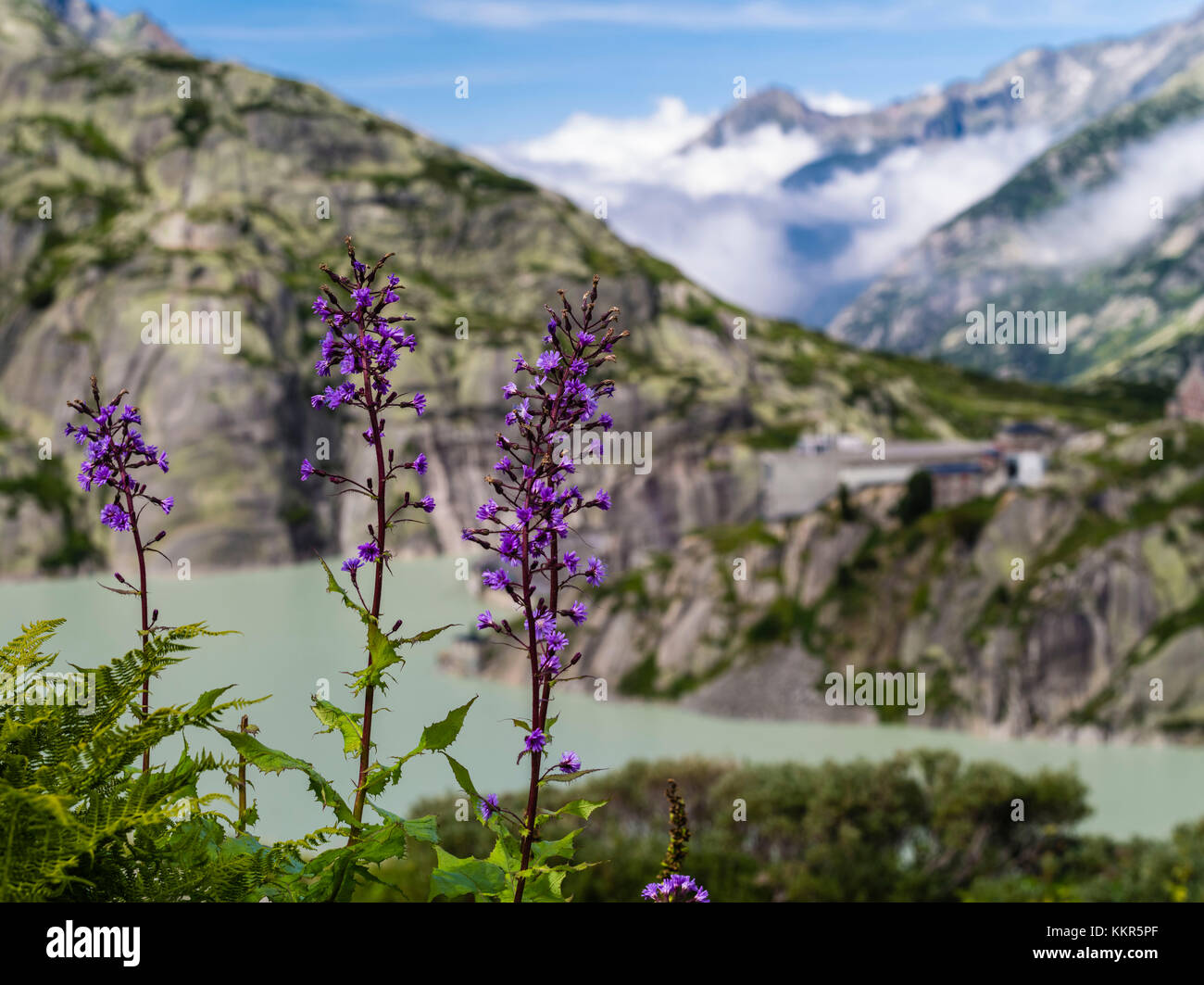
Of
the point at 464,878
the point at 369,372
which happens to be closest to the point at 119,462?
the point at 369,372

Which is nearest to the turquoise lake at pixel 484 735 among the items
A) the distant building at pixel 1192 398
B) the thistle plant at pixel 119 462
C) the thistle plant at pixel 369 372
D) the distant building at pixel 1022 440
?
the thistle plant at pixel 119 462

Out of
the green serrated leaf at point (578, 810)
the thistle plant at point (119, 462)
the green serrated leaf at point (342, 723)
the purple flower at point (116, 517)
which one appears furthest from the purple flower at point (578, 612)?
the purple flower at point (116, 517)

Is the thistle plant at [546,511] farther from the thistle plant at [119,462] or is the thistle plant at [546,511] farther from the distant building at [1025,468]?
the distant building at [1025,468]

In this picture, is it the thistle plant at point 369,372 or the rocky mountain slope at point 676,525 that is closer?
the thistle plant at point 369,372

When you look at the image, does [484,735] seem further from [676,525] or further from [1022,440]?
[676,525]

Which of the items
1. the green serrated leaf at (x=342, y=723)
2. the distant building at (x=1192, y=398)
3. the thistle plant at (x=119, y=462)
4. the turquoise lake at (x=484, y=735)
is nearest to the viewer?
the green serrated leaf at (x=342, y=723)

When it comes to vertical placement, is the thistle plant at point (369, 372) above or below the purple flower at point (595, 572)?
above

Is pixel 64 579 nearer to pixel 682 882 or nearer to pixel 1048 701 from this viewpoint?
pixel 1048 701

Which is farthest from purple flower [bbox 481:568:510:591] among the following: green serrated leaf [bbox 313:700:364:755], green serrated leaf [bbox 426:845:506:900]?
green serrated leaf [bbox 426:845:506:900]

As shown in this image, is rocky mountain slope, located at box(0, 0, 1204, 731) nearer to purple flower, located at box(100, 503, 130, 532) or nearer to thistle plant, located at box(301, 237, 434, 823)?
purple flower, located at box(100, 503, 130, 532)

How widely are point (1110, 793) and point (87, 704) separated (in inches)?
2864

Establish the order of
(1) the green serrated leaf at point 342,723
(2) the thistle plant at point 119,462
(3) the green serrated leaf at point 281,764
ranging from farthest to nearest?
(2) the thistle plant at point 119,462, (1) the green serrated leaf at point 342,723, (3) the green serrated leaf at point 281,764

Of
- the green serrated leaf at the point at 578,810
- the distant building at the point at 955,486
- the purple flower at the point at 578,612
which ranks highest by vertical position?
the distant building at the point at 955,486

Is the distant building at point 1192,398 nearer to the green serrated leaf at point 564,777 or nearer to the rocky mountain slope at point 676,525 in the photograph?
the rocky mountain slope at point 676,525
